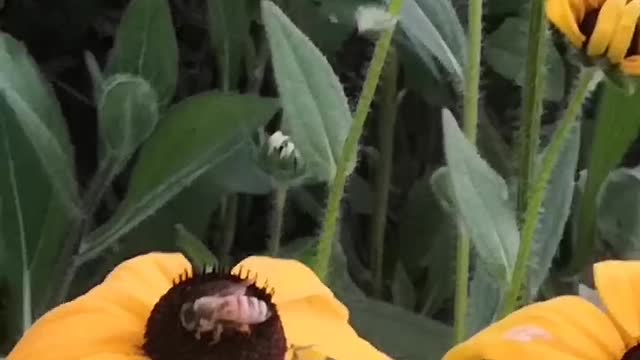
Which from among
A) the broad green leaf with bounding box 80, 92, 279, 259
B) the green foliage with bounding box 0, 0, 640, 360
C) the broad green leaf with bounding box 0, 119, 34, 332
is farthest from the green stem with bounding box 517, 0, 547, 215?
the broad green leaf with bounding box 0, 119, 34, 332

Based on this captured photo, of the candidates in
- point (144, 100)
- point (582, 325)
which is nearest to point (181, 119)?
point (144, 100)

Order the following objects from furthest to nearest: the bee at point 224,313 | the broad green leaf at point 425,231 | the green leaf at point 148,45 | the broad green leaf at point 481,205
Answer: the broad green leaf at point 425,231 < the green leaf at point 148,45 < the broad green leaf at point 481,205 < the bee at point 224,313

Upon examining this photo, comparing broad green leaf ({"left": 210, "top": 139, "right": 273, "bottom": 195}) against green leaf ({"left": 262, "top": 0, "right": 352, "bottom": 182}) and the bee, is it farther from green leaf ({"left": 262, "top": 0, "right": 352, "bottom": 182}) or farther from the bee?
the bee

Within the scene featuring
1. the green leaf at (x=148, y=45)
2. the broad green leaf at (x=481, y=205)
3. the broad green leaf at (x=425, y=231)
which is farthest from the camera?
the broad green leaf at (x=425, y=231)

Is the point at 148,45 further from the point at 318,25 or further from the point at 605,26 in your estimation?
the point at 605,26

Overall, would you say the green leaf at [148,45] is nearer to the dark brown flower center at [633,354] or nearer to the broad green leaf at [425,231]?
the broad green leaf at [425,231]

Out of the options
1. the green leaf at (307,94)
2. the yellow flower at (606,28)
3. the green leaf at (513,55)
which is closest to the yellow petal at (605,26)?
the yellow flower at (606,28)
